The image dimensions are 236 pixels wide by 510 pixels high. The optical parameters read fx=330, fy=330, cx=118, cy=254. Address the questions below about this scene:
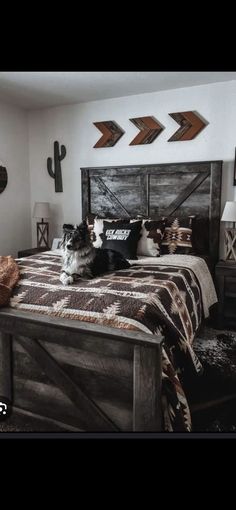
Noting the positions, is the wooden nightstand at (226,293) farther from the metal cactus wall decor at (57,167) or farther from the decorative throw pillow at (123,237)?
the metal cactus wall decor at (57,167)

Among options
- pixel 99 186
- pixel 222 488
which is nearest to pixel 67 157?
pixel 99 186

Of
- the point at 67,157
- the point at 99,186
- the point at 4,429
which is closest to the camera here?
the point at 4,429

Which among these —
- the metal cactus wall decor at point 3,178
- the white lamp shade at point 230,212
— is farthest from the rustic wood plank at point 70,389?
the metal cactus wall decor at point 3,178

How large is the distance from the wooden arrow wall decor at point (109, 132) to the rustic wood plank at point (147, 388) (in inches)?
117

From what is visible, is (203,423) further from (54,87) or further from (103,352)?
(54,87)

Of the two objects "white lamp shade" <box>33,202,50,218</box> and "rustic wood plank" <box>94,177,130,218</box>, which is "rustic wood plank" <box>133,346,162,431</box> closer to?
"rustic wood plank" <box>94,177,130,218</box>

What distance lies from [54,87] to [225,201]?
2.07 m

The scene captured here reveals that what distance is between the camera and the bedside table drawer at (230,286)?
284 cm

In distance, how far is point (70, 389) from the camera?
57.1 inches

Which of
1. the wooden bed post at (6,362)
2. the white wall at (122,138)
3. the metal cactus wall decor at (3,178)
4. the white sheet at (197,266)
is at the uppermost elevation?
the white wall at (122,138)

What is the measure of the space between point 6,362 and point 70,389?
39 centimetres

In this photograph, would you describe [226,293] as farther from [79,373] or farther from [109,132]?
[109,132]

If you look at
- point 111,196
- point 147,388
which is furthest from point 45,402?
point 111,196

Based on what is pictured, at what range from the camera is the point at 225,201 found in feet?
10.8
